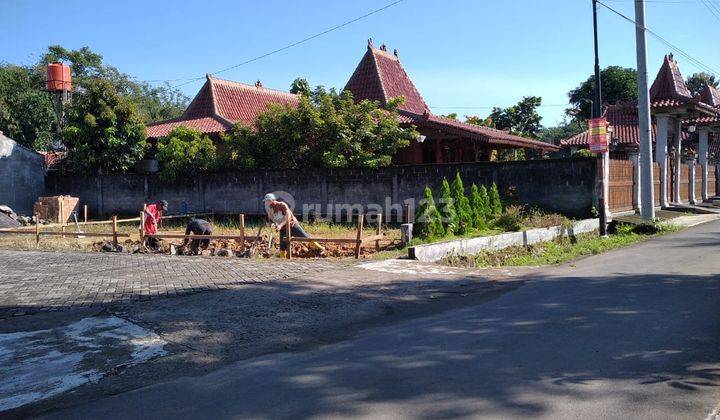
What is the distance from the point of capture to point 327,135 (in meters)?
20.4

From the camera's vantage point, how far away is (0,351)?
5.90 meters

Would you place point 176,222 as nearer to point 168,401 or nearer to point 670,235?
point 670,235

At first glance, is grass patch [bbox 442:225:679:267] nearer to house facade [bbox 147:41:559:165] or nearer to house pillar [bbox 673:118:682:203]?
house facade [bbox 147:41:559:165]

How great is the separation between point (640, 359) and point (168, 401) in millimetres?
4072

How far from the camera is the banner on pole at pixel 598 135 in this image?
606 inches

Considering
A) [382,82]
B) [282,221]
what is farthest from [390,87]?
[282,221]

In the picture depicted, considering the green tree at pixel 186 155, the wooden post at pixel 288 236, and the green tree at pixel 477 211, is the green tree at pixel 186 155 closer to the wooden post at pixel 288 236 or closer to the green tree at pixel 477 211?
the wooden post at pixel 288 236

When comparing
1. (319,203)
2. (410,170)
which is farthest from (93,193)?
(410,170)

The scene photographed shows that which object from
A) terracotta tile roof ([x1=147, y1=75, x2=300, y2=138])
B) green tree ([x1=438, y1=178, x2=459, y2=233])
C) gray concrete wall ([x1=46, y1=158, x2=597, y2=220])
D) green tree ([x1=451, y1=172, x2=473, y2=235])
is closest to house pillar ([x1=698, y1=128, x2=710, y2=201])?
gray concrete wall ([x1=46, y1=158, x2=597, y2=220])

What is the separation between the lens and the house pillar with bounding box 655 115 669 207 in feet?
75.2

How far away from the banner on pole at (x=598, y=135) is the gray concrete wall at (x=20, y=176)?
2319cm

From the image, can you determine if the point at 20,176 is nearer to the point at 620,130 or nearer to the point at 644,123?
the point at 644,123

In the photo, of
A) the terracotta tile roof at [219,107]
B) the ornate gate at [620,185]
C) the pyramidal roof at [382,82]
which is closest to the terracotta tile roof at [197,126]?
the terracotta tile roof at [219,107]

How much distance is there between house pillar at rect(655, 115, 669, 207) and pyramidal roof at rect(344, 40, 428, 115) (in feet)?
33.0
